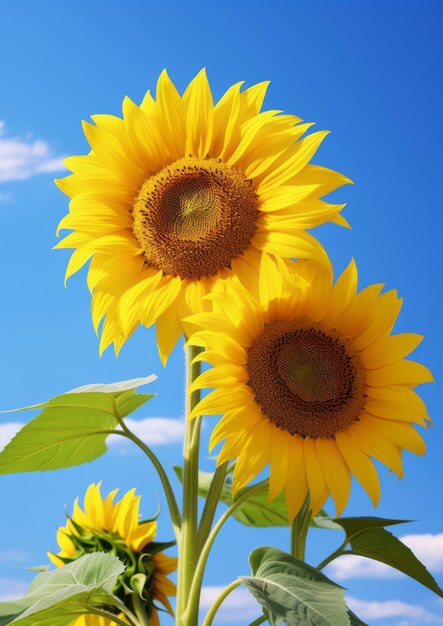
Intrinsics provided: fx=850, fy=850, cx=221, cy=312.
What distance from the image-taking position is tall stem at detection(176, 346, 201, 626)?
1.57 metres

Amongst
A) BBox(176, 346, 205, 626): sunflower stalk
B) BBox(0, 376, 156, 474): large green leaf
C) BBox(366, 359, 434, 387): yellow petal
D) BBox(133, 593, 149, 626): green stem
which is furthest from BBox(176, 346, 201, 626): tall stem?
BBox(366, 359, 434, 387): yellow petal

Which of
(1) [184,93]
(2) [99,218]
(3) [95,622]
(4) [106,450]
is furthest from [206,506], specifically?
(1) [184,93]

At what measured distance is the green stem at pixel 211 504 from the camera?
1.61 m

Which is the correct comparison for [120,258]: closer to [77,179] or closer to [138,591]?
[77,179]

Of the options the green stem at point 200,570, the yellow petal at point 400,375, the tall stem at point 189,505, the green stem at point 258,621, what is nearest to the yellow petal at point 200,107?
the tall stem at point 189,505

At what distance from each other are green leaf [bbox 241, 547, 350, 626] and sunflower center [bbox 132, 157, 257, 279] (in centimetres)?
54

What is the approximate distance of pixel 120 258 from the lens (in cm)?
164

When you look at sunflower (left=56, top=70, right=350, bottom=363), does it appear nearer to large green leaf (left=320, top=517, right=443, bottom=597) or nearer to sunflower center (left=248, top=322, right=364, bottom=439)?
sunflower center (left=248, top=322, right=364, bottom=439)

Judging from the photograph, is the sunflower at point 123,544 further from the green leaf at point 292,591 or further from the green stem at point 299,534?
the green leaf at point 292,591

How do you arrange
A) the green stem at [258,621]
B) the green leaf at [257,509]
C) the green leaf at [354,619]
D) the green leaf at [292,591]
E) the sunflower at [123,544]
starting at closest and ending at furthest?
the green leaf at [292,591] < the green leaf at [354,619] < the green stem at [258,621] < the sunflower at [123,544] < the green leaf at [257,509]

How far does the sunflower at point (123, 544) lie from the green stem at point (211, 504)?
0.32 metres

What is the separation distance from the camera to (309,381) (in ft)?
5.22

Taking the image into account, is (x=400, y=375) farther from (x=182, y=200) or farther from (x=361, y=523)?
(x=182, y=200)

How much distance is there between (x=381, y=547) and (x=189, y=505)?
44cm
